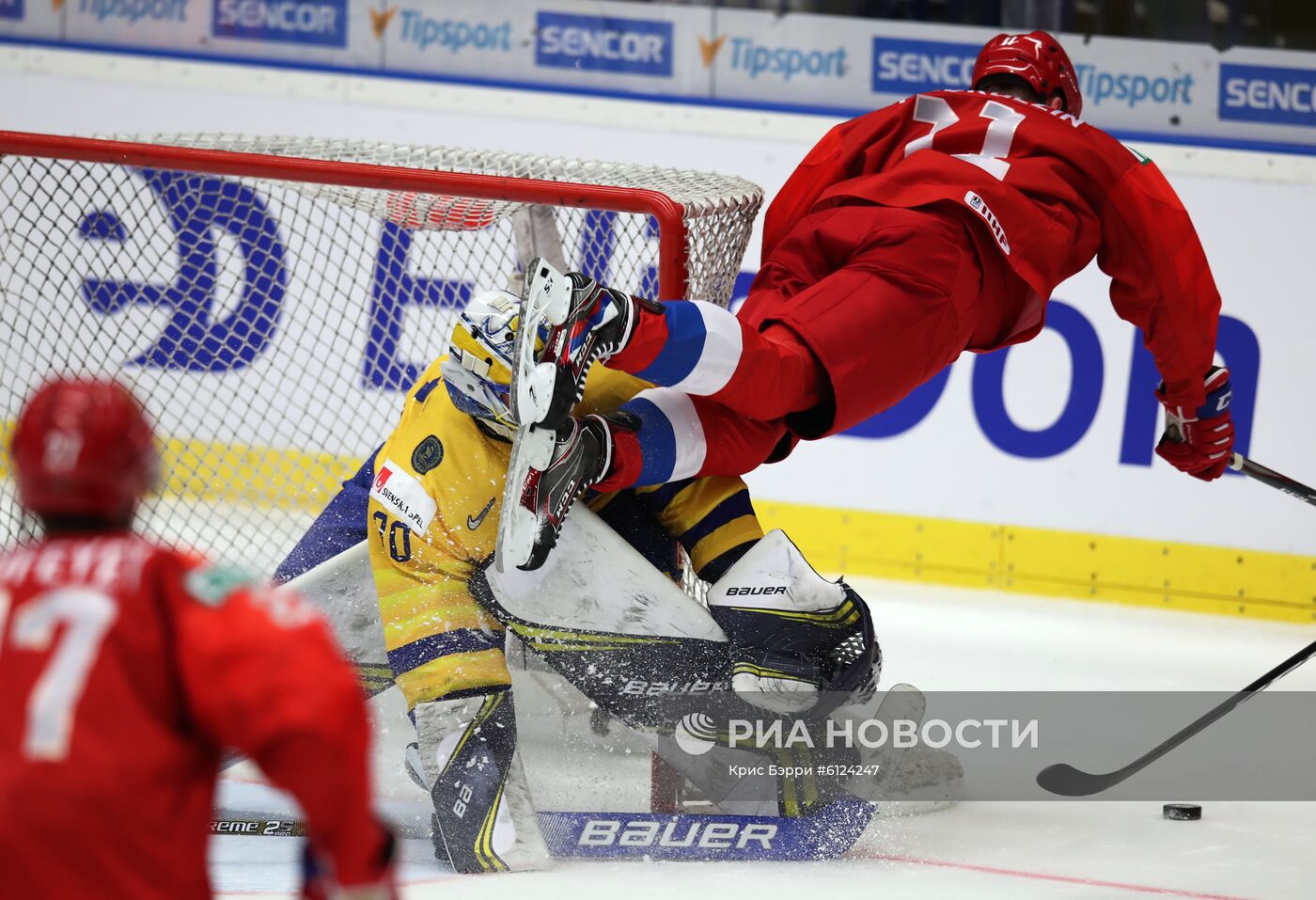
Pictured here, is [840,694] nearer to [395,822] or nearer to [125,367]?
[395,822]

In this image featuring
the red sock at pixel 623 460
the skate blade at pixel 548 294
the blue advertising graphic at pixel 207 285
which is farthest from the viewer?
the blue advertising graphic at pixel 207 285

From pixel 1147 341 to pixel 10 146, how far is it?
2.10m

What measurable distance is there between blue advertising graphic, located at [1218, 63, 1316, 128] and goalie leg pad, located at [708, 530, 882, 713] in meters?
2.53

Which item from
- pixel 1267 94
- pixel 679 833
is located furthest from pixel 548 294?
pixel 1267 94

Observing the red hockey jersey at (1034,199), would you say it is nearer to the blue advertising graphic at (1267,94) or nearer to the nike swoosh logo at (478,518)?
the nike swoosh logo at (478,518)

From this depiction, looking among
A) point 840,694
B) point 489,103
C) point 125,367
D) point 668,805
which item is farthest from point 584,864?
point 489,103

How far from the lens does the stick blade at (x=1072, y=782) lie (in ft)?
9.40

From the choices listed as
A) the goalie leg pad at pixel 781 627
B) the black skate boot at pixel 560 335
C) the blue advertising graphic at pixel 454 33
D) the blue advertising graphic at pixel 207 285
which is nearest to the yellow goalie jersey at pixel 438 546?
the goalie leg pad at pixel 781 627

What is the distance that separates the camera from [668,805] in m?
2.65

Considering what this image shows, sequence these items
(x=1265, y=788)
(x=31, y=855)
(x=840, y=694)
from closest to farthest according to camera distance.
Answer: (x=31, y=855), (x=840, y=694), (x=1265, y=788)

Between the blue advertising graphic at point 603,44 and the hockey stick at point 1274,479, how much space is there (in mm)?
2394

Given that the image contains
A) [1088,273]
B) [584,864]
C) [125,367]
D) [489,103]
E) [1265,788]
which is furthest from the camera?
[489,103]

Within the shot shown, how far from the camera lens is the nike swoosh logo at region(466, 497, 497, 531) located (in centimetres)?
255

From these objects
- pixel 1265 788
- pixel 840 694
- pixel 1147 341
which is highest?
pixel 1147 341
